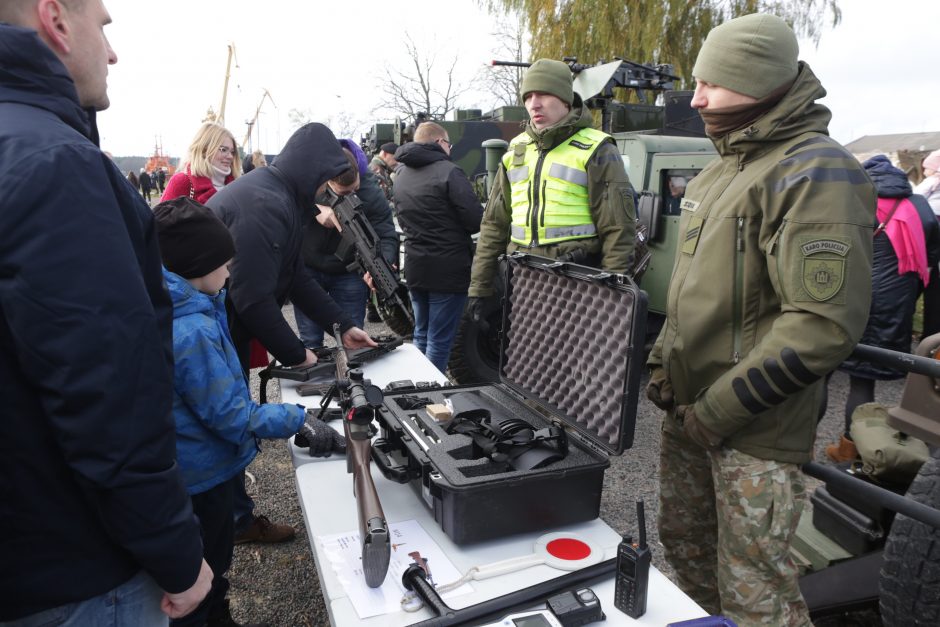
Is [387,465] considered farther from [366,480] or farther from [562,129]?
[562,129]

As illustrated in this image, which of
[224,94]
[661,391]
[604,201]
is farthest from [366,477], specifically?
[224,94]

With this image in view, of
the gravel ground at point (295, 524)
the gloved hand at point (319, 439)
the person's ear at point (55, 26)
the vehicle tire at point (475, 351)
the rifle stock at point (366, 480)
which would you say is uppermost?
the person's ear at point (55, 26)

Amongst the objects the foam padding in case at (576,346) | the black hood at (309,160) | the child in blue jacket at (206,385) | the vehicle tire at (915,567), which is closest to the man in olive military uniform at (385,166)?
the black hood at (309,160)

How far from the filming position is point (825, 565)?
7.84 ft

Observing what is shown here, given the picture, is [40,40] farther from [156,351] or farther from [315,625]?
[315,625]

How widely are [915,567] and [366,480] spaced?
161cm

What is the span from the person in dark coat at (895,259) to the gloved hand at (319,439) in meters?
3.37

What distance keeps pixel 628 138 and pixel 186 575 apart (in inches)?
202

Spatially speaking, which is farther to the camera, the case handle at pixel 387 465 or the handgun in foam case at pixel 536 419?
the case handle at pixel 387 465

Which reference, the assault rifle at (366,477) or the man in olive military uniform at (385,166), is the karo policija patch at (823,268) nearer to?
the assault rifle at (366,477)

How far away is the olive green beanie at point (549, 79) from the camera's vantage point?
325 cm

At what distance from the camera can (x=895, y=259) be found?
163 inches

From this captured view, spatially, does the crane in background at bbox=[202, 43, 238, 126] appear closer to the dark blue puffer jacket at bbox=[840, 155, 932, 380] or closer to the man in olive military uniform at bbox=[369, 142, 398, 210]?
the man in olive military uniform at bbox=[369, 142, 398, 210]

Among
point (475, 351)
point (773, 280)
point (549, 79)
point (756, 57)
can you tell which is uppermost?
point (549, 79)
